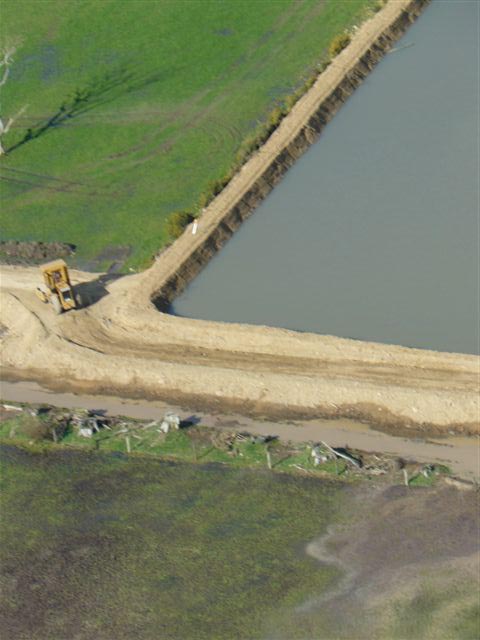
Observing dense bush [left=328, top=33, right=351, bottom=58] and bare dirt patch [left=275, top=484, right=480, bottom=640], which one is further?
dense bush [left=328, top=33, right=351, bottom=58]

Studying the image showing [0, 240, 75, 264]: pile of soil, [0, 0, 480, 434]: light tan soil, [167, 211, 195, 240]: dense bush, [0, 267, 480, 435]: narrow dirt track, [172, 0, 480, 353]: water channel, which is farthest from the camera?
[0, 240, 75, 264]: pile of soil

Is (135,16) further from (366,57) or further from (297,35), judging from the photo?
(366,57)

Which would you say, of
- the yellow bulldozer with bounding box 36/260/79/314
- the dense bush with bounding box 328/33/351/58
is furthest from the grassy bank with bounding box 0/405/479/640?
the dense bush with bounding box 328/33/351/58

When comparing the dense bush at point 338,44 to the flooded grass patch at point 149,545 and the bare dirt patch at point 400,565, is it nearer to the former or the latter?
the flooded grass patch at point 149,545

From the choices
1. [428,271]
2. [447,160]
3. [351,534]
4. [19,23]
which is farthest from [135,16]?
[351,534]

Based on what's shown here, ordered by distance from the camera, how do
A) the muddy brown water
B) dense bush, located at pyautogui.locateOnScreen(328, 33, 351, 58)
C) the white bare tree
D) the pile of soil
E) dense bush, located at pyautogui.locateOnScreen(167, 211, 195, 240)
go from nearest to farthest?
the muddy brown water → dense bush, located at pyautogui.locateOnScreen(167, 211, 195, 240) → the pile of soil → the white bare tree → dense bush, located at pyautogui.locateOnScreen(328, 33, 351, 58)

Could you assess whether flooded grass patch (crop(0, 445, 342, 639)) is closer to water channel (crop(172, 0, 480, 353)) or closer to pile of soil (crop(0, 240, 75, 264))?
water channel (crop(172, 0, 480, 353))
